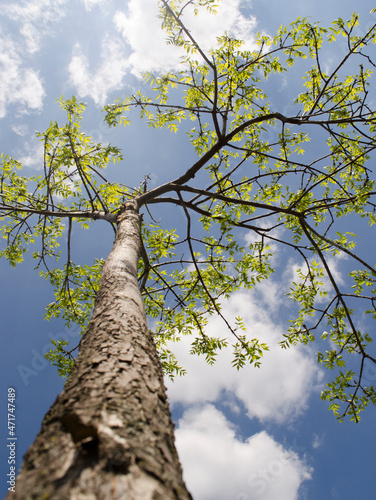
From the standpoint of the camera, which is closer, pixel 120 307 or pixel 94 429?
pixel 94 429

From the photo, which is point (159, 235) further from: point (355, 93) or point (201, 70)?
point (355, 93)

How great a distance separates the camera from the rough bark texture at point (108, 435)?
85 cm

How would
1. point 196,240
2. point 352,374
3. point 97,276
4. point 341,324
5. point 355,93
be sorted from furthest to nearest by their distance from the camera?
point 97,276 → point 355,93 → point 196,240 → point 341,324 → point 352,374

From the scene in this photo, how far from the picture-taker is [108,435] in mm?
1034

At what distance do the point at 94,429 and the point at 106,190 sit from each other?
4.35 meters

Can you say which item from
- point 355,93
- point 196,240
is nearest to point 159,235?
point 196,240

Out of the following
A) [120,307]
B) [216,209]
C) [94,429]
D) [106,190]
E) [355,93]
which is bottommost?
[94,429]

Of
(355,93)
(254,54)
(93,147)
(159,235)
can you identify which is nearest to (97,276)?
(159,235)

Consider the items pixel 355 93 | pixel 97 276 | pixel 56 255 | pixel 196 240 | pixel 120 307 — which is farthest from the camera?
pixel 56 255

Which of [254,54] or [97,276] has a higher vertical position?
[254,54]

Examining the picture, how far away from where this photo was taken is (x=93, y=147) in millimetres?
4812

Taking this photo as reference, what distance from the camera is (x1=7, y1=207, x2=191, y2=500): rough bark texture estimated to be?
85cm

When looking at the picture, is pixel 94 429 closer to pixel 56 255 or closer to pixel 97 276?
pixel 97 276

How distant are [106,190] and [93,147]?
0.76 m
